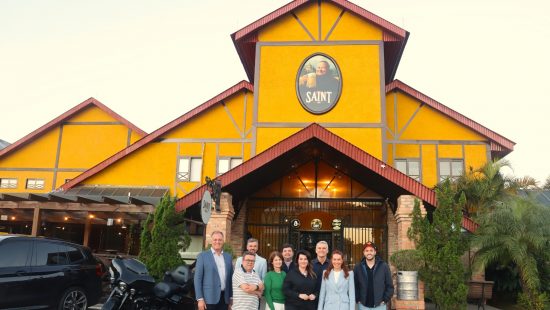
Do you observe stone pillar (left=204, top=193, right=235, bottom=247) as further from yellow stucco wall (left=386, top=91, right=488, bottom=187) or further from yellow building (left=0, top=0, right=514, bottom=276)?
yellow stucco wall (left=386, top=91, right=488, bottom=187)

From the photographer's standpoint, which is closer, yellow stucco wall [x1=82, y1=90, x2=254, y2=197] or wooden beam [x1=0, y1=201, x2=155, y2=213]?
wooden beam [x1=0, y1=201, x2=155, y2=213]

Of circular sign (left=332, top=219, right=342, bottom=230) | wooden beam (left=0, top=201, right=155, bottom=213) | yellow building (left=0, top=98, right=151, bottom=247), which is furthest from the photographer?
yellow building (left=0, top=98, right=151, bottom=247)

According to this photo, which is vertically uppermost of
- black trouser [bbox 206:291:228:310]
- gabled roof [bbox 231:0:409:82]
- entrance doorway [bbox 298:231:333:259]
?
gabled roof [bbox 231:0:409:82]

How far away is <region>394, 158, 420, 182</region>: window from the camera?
18.7m

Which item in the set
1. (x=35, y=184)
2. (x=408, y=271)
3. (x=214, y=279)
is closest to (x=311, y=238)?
(x=408, y=271)

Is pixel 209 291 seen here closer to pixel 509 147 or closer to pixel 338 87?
pixel 338 87

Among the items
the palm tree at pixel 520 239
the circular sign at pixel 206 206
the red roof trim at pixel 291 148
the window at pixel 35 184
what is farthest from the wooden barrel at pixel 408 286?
the window at pixel 35 184

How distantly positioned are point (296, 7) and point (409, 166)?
7508 mm

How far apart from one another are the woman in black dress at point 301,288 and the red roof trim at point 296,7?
13.0 m

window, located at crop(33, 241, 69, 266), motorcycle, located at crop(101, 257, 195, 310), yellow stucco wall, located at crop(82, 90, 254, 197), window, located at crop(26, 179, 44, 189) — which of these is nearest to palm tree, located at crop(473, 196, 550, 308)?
motorcycle, located at crop(101, 257, 195, 310)

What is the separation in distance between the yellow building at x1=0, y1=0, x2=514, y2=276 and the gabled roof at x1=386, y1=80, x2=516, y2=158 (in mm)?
40

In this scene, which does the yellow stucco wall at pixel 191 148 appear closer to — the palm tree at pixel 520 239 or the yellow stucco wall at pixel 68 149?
the yellow stucco wall at pixel 68 149

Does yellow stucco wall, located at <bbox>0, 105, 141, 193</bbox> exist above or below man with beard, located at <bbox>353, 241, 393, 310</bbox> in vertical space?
above

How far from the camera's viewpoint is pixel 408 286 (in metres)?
10.9
